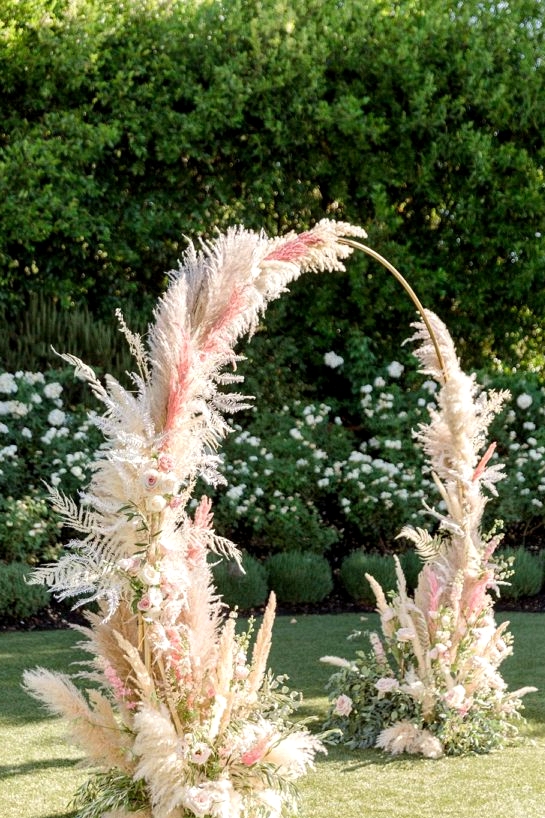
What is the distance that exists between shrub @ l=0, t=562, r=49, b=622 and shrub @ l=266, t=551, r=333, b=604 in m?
1.71

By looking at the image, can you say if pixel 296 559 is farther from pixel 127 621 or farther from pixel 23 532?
pixel 127 621

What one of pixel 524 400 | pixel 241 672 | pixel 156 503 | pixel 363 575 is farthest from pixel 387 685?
pixel 524 400

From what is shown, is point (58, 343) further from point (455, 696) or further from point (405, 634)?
point (455, 696)

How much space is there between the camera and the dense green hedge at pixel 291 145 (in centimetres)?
997

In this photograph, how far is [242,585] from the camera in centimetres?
795

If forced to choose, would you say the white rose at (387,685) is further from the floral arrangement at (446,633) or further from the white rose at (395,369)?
the white rose at (395,369)

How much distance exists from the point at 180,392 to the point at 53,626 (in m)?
4.50

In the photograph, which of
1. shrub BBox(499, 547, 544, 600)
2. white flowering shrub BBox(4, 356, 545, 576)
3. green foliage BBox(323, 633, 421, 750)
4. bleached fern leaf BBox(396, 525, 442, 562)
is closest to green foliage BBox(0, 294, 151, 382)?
white flowering shrub BBox(4, 356, 545, 576)

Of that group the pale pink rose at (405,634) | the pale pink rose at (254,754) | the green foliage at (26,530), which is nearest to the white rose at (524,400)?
the green foliage at (26,530)

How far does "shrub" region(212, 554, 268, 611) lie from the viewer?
794cm

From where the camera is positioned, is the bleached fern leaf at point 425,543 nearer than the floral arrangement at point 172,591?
No

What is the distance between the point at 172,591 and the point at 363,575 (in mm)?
4962

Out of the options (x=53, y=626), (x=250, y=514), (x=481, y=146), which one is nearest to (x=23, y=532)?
(x=53, y=626)

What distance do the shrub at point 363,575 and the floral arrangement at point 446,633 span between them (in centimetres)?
306
